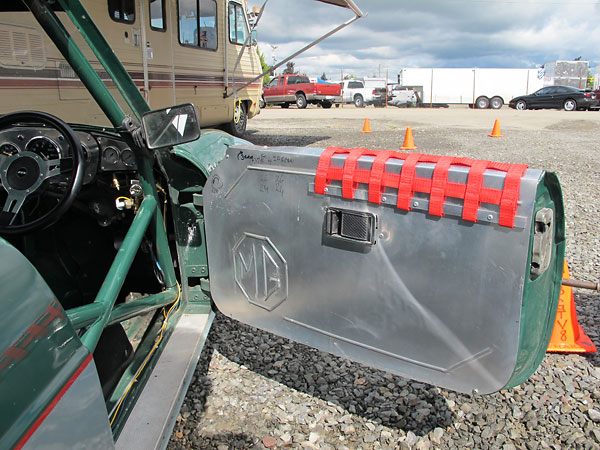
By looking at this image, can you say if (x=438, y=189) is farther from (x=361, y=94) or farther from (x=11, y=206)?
(x=361, y=94)

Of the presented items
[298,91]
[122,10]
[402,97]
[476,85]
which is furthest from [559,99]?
[122,10]

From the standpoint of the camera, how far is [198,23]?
902 centimetres

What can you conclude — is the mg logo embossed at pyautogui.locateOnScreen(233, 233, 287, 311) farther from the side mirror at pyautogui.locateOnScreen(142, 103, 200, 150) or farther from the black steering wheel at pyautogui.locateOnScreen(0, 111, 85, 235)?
the black steering wheel at pyautogui.locateOnScreen(0, 111, 85, 235)

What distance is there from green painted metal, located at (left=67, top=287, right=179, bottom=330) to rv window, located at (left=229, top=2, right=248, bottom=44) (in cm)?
896

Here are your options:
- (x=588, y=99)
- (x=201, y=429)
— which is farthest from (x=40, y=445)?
(x=588, y=99)

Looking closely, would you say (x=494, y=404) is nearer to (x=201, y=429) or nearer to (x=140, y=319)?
(x=201, y=429)

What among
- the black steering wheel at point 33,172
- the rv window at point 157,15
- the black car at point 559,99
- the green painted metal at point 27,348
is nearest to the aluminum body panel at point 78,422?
the green painted metal at point 27,348

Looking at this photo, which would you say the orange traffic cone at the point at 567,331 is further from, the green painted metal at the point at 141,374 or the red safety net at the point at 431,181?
the green painted metal at the point at 141,374

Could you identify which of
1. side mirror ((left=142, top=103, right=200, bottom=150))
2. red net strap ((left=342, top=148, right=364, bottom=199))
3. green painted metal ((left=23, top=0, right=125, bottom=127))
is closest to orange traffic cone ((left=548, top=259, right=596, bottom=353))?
red net strap ((left=342, top=148, right=364, bottom=199))

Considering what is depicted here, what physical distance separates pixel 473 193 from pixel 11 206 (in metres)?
1.64

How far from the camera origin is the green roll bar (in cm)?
159

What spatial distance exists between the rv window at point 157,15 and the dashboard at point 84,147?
254 inches

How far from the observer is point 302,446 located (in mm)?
2254

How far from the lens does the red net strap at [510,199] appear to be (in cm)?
141
